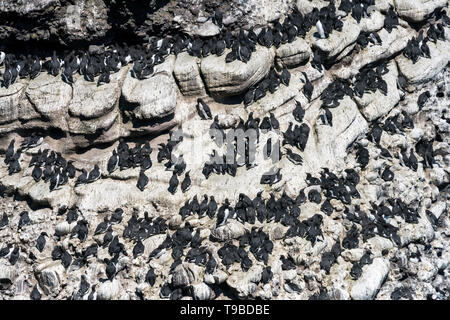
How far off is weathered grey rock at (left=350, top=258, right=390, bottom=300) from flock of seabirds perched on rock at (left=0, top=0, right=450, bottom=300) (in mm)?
270

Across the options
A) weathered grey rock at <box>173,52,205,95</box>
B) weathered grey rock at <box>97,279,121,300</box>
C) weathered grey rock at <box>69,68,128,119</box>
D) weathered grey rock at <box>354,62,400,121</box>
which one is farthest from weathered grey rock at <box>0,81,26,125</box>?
weathered grey rock at <box>354,62,400,121</box>

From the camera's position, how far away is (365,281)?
19.5m

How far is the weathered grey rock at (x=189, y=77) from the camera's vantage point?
70.9ft

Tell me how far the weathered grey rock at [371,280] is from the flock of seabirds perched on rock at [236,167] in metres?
0.27

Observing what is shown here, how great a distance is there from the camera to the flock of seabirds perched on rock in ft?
64.6

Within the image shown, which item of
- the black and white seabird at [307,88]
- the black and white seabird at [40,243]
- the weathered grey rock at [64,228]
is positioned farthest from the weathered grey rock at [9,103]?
the black and white seabird at [307,88]

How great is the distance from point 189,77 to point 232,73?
130 centimetres

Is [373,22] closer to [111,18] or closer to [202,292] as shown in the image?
[111,18]

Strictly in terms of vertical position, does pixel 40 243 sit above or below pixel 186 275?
above

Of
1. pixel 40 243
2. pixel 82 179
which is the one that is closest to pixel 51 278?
pixel 40 243

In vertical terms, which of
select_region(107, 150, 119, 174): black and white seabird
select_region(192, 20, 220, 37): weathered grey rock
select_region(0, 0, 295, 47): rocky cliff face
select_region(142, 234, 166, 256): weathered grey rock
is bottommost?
select_region(142, 234, 166, 256): weathered grey rock

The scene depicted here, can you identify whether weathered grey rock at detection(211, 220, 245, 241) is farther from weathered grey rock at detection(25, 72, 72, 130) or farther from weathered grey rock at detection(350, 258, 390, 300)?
weathered grey rock at detection(25, 72, 72, 130)

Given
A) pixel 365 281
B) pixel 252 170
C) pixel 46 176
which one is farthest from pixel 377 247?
pixel 46 176

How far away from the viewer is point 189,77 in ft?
71.0
